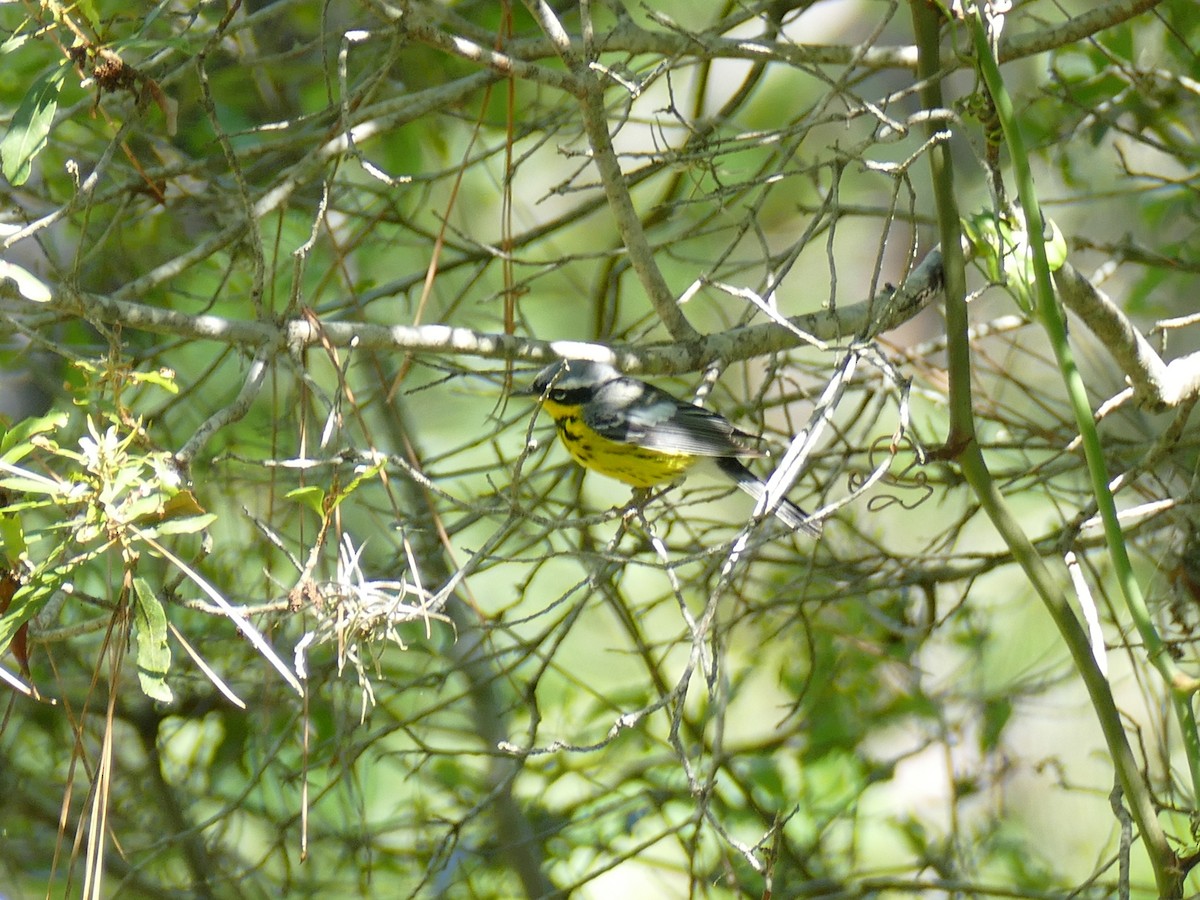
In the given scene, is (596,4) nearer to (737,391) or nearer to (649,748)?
(737,391)

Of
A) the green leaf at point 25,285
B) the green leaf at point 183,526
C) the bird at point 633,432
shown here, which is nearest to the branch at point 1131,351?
the bird at point 633,432

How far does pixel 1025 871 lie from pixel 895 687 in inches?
36.6

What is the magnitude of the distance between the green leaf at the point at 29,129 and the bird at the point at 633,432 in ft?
5.87

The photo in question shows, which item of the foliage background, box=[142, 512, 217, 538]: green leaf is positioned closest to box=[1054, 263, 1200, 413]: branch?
the foliage background

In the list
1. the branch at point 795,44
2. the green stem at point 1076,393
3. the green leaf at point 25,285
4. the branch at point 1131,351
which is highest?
the branch at point 795,44

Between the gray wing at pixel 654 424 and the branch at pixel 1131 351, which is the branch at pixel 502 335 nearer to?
the branch at pixel 1131 351

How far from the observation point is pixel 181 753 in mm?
5219

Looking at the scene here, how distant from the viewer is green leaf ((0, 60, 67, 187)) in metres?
1.99

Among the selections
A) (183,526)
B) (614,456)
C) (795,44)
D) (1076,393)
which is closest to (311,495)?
(183,526)

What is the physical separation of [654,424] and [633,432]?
3.5 inches

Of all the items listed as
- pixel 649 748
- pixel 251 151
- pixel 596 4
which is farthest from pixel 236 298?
pixel 649 748

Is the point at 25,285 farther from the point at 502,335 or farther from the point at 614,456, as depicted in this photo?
the point at 614,456

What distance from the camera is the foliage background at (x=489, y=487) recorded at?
7.16 feet

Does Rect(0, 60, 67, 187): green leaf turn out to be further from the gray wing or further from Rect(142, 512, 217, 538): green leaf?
the gray wing
